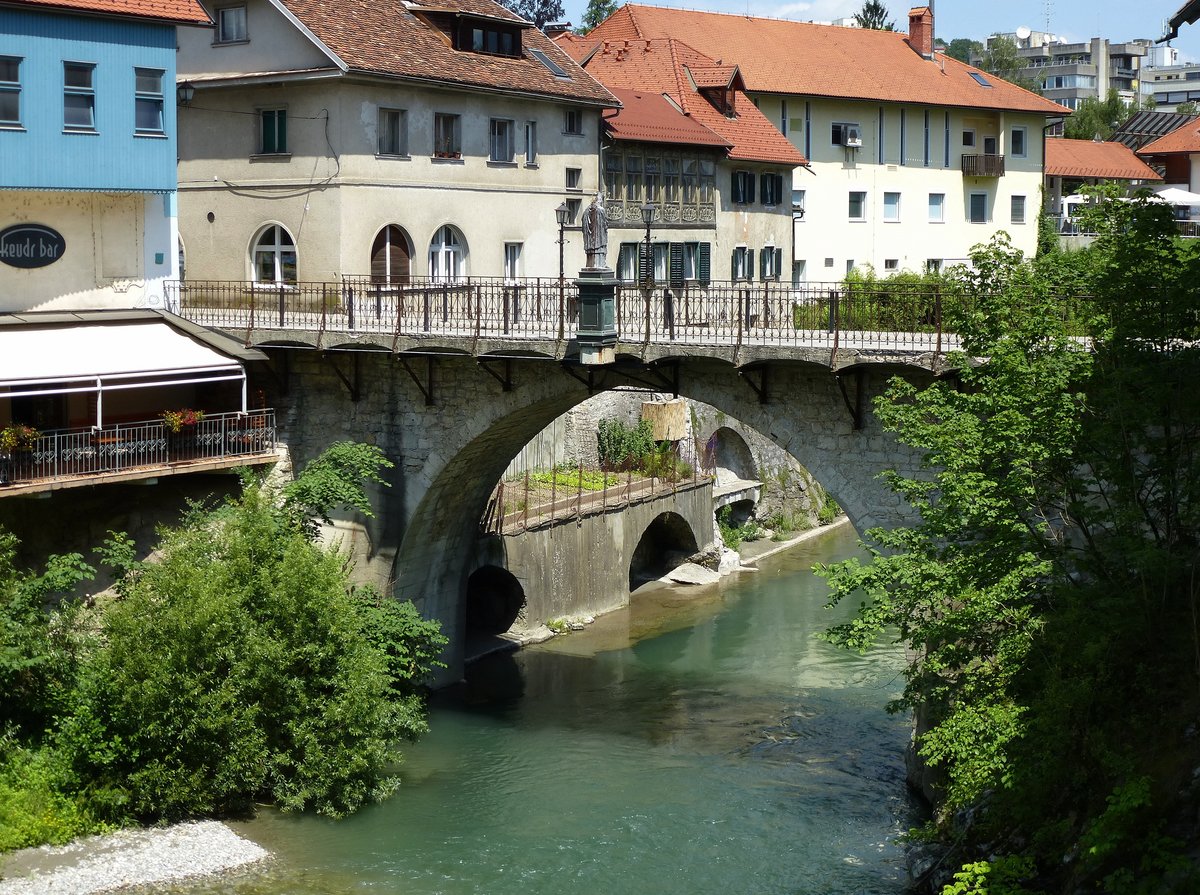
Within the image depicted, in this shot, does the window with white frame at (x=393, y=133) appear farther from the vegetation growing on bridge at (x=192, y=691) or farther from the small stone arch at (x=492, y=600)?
the vegetation growing on bridge at (x=192, y=691)

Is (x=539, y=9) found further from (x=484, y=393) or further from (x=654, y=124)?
(x=484, y=393)

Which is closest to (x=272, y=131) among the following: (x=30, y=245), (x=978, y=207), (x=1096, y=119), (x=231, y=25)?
(x=231, y=25)

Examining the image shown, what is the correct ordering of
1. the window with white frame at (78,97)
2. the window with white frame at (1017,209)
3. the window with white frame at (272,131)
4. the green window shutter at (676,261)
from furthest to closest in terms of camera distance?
the window with white frame at (1017,209) → the green window shutter at (676,261) → the window with white frame at (272,131) → the window with white frame at (78,97)

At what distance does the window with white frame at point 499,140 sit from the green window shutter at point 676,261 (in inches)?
364

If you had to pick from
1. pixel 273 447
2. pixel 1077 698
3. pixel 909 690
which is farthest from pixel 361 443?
pixel 1077 698

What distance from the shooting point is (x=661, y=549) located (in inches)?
1714

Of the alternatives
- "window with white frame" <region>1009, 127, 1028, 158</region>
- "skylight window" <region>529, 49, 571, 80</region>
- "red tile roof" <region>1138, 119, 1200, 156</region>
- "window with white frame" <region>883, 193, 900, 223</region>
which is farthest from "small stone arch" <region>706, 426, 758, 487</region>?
"red tile roof" <region>1138, 119, 1200, 156</region>

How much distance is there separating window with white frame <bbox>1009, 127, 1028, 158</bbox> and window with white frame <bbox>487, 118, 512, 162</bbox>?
1180 inches

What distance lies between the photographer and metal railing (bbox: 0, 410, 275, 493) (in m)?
26.1

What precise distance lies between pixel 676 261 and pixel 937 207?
17695mm

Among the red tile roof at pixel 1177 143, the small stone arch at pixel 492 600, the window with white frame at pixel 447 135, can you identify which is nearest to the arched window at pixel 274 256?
the window with white frame at pixel 447 135

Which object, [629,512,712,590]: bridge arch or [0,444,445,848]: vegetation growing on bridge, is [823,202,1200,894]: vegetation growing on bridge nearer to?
[0,444,445,848]: vegetation growing on bridge

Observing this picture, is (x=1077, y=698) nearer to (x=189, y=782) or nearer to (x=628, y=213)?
(x=189, y=782)

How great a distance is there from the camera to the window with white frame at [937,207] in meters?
60.1
